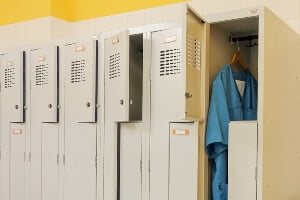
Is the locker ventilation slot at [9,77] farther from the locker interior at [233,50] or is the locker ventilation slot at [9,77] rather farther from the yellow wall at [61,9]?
the locker interior at [233,50]

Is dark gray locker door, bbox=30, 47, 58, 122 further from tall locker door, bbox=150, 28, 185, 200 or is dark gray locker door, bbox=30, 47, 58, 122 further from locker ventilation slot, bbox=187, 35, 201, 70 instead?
locker ventilation slot, bbox=187, 35, 201, 70

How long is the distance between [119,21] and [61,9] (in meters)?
0.81

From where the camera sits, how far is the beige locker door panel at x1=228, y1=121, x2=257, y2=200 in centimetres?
215

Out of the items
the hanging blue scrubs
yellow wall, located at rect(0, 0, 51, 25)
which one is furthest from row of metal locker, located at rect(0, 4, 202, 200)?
yellow wall, located at rect(0, 0, 51, 25)

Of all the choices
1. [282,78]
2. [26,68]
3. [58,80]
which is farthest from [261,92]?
[26,68]

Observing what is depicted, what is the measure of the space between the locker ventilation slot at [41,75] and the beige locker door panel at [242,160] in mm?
1866

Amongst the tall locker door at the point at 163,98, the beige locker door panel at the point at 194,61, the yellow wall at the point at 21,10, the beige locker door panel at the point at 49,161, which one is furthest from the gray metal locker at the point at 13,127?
the beige locker door panel at the point at 194,61

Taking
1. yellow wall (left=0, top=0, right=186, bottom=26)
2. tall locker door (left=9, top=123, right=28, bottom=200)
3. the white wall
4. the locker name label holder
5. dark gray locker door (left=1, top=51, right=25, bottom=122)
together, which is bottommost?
tall locker door (left=9, top=123, right=28, bottom=200)

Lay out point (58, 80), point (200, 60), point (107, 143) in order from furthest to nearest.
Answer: point (58, 80) → point (107, 143) → point (200, 60)

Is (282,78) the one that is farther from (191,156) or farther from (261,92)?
(191,156)

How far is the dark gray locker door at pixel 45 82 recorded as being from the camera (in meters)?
3.33

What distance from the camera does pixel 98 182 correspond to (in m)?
3.05

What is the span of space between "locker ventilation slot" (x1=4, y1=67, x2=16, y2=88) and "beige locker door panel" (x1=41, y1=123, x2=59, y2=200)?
581 millimetres

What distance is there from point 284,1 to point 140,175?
1785 millimetres
